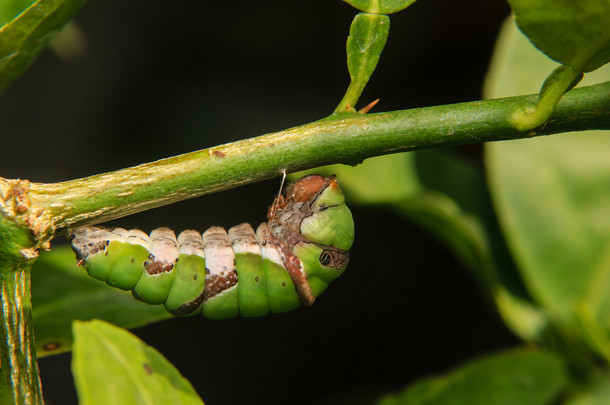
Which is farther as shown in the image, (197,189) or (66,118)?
(66,118)

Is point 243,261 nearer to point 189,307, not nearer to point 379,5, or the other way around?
point 189,307

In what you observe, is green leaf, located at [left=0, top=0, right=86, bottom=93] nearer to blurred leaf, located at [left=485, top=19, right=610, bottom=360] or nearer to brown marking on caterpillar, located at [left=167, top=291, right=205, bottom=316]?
brown marking on caterpillar, located at [left=167, top=291, right=205, bottom=316]

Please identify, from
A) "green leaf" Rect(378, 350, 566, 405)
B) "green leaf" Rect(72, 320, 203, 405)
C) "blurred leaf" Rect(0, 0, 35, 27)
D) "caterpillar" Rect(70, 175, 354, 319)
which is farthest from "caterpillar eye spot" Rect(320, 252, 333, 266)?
"blurred leaf" Rect(0, 0, 35, 27)

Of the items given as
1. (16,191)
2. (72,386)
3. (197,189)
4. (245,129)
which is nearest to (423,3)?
(245,129)

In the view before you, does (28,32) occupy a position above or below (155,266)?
above

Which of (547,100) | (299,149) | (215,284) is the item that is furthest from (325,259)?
(547,100)

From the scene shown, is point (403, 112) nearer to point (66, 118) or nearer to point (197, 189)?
point (197, 189)

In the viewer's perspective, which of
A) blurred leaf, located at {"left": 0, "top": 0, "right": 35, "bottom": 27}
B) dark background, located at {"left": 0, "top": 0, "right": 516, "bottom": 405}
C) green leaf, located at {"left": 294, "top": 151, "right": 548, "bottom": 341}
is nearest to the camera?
blurred leaf, located at {"left": 0, "top": 0, "right": 35, "bottom": 27}
